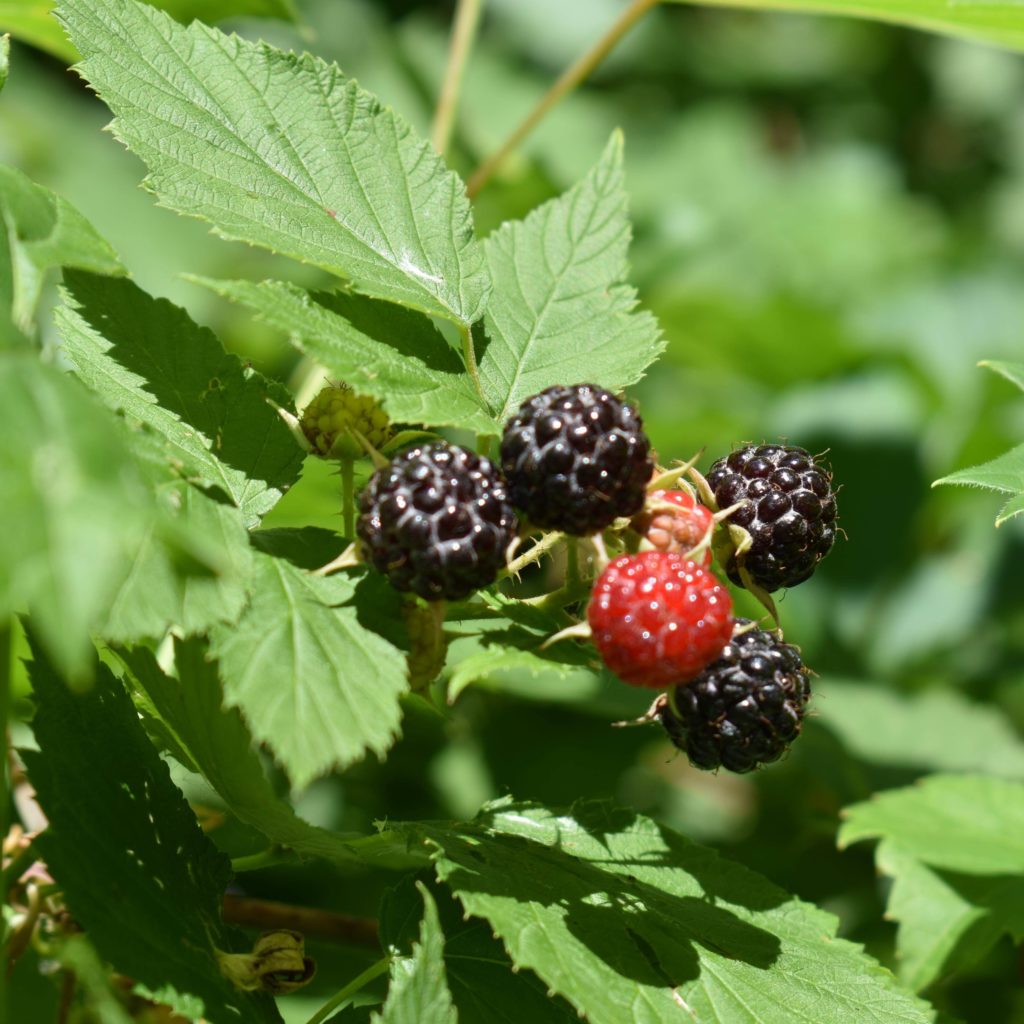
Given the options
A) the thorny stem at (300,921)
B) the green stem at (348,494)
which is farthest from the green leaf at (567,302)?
the thorny stem at (300,921)

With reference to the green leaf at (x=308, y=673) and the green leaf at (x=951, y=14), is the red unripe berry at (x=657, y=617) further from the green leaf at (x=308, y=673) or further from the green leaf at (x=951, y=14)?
the green leaf at (x=951, y=14)

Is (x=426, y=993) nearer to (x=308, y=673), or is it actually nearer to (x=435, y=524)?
(x=308, y=673)

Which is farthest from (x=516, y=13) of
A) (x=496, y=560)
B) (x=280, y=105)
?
(x=496, y=560)

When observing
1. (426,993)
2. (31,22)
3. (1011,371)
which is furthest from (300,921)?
(31,22)

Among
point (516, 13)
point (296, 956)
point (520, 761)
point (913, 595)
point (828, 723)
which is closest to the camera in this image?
point (296, 956)

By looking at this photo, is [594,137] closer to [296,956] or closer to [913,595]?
[913,595]
